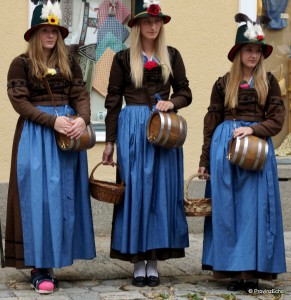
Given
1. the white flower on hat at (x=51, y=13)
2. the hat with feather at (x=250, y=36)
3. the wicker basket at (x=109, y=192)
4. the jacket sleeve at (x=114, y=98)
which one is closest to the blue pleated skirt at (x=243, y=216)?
the hat with feather at (x=250, y=36)

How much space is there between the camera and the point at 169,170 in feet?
21.6

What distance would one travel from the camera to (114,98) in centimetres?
666

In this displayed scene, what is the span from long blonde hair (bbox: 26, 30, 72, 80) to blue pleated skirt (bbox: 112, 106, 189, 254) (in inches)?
22.2

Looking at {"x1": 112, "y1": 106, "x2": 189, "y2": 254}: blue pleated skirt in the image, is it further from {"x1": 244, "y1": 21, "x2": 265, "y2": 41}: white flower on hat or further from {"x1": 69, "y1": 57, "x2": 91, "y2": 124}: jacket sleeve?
{"x1": 244, "y1": 21, "x2": 265, "y2": 41}: white flower on hat

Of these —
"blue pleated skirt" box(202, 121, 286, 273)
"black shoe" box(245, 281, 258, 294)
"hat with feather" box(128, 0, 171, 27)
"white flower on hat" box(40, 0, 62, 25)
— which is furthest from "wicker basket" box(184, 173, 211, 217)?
"white flower on hat" box(40, 0, 62, 25)

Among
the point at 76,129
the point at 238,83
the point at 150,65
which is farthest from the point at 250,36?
the point at 76,129

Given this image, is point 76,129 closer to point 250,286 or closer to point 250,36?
point 250,36

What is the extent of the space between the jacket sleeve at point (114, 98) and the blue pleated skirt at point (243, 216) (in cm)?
79

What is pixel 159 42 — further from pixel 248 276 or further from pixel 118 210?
pixel 248 276

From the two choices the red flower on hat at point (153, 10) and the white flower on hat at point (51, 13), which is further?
the red flower on hat at point (153, 10)

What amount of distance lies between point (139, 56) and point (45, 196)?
122 centimetres

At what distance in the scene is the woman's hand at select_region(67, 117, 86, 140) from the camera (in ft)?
20.3

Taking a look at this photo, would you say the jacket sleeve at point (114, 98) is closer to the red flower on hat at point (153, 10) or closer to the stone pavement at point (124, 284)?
the red flower on hat at point (153, 10)

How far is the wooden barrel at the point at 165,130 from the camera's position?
6.29 m
